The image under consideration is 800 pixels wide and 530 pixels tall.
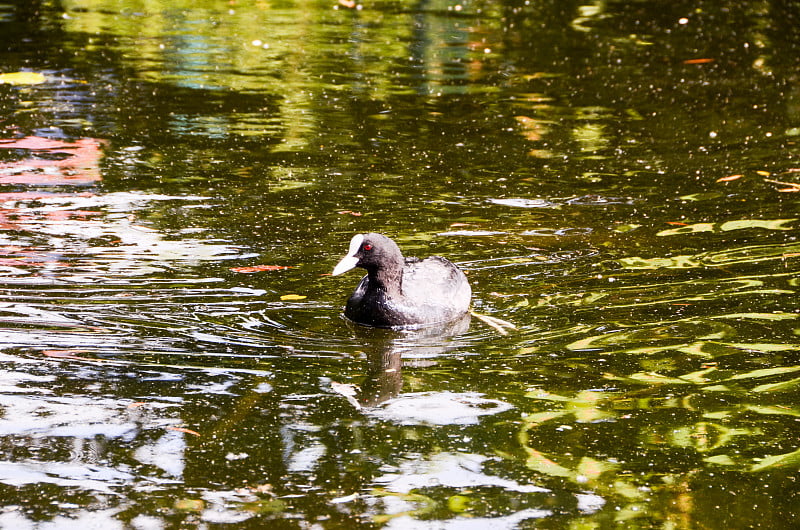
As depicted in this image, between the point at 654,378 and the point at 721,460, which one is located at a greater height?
the point at 654,378

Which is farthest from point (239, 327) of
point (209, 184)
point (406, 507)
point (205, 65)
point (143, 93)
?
point (205, 65)

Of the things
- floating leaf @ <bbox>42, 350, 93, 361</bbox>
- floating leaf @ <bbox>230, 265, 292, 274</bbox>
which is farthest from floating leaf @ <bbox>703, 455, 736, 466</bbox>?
floating leaf @ <bbox>230, 265, 292, 274</bbox>

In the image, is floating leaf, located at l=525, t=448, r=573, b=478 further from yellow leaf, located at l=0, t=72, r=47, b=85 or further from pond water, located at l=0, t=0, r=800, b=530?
yellow leaf, located at l=0, t=72, r=47, b=85

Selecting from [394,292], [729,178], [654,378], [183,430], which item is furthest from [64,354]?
[729,178]

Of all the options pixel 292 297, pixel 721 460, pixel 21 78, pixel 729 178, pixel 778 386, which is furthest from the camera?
pixel 21 78

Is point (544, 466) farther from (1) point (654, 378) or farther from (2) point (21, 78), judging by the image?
(2) point (21, 78)

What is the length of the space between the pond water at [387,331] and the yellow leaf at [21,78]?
0.25 meters

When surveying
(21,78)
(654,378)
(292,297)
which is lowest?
(654,378)

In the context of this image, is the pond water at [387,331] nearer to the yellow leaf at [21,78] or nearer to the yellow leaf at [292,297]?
the yellow leaf at [292,297]

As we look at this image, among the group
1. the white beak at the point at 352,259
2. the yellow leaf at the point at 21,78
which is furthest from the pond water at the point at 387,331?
the white beak at the point at 352,259

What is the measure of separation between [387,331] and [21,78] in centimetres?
1044

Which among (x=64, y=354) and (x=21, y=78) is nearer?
(x=64, y=354)

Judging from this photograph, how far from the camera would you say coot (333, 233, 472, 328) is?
842cm

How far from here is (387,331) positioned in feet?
27.7
